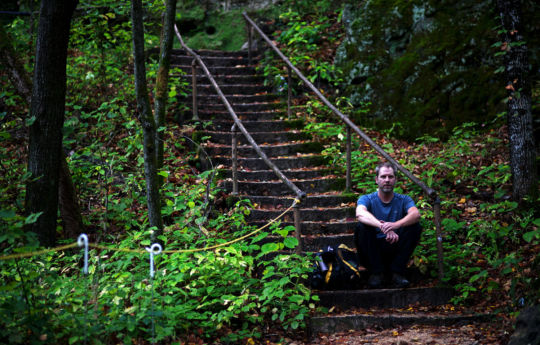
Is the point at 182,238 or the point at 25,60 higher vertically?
the point at 25,60

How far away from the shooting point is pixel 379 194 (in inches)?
197

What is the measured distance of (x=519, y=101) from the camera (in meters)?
5.28

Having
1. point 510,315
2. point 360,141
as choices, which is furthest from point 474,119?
point 510,315

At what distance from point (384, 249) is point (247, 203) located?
6.41 ft

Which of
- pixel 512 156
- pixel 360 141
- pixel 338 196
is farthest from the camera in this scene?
pixel 360 141

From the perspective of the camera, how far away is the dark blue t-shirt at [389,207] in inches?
191

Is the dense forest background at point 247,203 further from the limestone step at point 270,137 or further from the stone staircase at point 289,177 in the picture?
the limestone step at point 270,137

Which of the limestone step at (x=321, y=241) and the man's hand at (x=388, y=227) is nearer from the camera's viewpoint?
the man's hand at (x=388, y=227)

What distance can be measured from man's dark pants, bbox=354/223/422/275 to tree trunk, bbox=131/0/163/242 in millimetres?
2212

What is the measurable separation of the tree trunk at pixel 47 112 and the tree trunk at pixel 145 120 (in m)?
0.69

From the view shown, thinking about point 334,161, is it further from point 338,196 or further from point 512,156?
point 512,156

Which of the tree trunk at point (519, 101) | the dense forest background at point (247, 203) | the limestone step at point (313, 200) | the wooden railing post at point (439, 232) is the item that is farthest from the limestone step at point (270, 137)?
the wooden railing post at point (439, 232)

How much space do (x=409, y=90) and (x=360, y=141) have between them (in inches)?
49.9

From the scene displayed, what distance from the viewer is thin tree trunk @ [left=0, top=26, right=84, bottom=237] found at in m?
5.54
